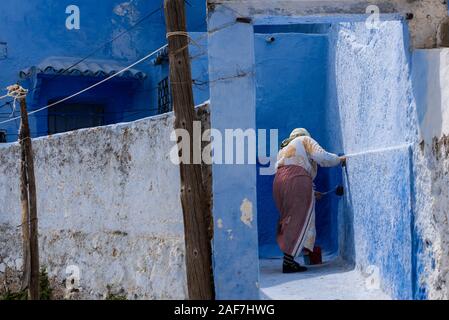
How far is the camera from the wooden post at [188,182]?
5.08m

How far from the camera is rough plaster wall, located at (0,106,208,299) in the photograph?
236 inches

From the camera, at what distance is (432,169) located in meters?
5.02

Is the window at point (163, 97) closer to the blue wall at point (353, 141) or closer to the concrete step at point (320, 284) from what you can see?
the blue wall at point (353, 141)

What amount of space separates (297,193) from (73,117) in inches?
217

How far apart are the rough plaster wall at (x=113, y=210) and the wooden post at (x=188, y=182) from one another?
1.30ft

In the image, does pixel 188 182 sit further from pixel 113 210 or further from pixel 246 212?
pixel 113 210

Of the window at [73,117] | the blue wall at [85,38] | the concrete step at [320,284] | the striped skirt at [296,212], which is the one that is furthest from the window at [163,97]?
the concrete step at [320,284]

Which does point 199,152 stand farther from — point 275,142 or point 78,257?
point 275,142

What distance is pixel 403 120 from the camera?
5715mm

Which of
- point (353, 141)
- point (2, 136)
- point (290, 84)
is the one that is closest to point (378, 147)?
point (353, 141)

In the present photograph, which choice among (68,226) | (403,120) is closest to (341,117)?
(403,120)

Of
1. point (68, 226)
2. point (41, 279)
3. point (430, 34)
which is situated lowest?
point (41, 279)

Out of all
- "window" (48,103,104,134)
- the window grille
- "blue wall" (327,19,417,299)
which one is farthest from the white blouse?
the window grille
